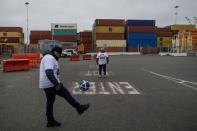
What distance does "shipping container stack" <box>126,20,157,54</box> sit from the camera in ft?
310

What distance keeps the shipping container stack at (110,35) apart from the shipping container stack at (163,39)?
11.5 m

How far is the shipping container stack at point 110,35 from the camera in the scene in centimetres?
9525

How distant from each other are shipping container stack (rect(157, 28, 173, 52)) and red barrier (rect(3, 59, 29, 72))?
76.8m

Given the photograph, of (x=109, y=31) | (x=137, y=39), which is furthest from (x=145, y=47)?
(x=109, y=31)

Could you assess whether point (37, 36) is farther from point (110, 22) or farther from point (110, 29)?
point (110, 22)

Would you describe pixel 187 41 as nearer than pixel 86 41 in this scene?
Yes

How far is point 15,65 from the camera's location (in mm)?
28172

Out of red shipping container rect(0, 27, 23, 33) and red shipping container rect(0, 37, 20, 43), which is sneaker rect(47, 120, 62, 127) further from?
red shipping container rect(0, 27, 23, 33)

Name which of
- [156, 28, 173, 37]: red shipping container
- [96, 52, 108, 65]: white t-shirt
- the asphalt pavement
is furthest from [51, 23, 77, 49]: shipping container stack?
the asphalt pavement

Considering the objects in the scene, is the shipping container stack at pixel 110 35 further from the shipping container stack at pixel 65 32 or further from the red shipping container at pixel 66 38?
the shipping container stack at pixel 65 32

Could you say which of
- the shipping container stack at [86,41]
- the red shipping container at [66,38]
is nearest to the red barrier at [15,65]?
the red shipping container at [66,38]

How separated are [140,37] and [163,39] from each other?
10888mm

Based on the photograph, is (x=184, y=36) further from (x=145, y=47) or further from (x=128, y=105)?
(x=128, y=105)

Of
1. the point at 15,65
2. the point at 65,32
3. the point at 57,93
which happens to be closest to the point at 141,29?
the point at 65,32
